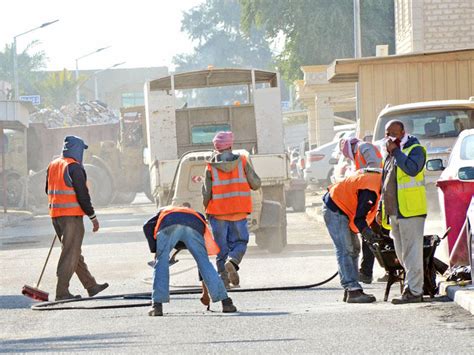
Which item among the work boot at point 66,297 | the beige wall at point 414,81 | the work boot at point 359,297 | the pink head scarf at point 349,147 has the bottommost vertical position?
the work boot at point 66,297

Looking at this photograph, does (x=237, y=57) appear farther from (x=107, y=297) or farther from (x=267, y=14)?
(x=107, y=297)

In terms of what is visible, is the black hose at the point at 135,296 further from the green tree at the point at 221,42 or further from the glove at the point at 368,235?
the green tree at the point at 221,42

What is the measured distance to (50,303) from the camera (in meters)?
15.7

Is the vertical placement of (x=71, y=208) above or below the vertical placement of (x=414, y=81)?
below

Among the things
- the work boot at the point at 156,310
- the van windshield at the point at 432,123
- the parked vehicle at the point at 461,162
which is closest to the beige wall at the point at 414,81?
the van windshield at the point at 432,123

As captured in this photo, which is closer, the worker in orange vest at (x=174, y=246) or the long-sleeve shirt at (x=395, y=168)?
the long-sleeve shirt at (x=395, y=168)

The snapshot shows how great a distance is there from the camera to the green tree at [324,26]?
71.2 meters

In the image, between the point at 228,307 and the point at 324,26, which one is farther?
the point at 324,26

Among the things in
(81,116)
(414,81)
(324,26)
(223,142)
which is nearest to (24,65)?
(324,26)

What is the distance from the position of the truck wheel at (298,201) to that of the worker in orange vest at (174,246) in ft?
67.1

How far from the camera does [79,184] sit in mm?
16781

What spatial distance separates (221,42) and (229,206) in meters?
121

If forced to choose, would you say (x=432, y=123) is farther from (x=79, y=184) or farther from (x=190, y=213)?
(x=190, y=213)

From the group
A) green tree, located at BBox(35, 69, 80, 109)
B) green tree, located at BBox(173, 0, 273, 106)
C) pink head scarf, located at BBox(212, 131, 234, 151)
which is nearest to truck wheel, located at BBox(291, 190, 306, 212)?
pink head scarf, located at BBox(212, 131, 234, 151)
